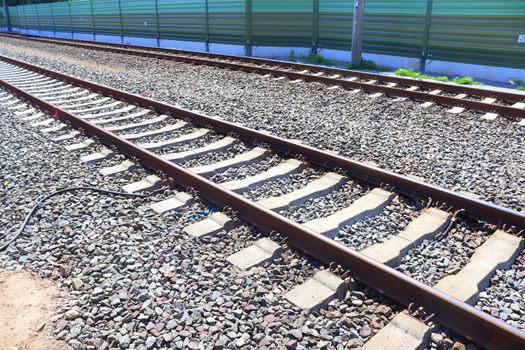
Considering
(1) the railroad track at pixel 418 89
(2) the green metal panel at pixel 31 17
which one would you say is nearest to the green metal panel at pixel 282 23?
(1) the railroad track at pixel 418 89

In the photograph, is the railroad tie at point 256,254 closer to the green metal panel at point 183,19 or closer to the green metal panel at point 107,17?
the green metal panel at point 183,19

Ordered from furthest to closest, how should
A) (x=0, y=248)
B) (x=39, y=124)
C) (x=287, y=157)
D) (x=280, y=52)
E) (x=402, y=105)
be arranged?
(x=280, y=52), (x=402, y=105), (x=39, y=124), (x=287, y=157), (x=0, y=248)

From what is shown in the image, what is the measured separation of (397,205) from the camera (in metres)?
4.68

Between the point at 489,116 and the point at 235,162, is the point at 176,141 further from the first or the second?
the point at 489,116

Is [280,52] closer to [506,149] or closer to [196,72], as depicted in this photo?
[196,72]

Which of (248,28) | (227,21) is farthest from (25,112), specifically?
(227,21)

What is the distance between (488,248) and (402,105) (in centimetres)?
582

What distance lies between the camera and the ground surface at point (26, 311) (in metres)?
2.94

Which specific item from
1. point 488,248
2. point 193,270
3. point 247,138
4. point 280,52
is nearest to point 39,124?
point 247,138

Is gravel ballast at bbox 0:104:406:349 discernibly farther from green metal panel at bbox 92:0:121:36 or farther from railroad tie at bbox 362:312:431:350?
green metal panel at bbox 92:0:121:36

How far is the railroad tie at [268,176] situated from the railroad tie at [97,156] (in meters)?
2.03

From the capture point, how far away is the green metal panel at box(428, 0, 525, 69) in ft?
42.7

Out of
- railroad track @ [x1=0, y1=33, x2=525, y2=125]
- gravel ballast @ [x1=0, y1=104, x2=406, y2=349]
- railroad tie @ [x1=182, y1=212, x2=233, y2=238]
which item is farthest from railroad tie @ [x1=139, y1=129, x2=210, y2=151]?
railroad track @ [x1=0, y1=33, x2=525, y2=125]

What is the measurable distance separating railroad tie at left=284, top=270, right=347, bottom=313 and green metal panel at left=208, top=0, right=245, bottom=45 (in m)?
17.9
